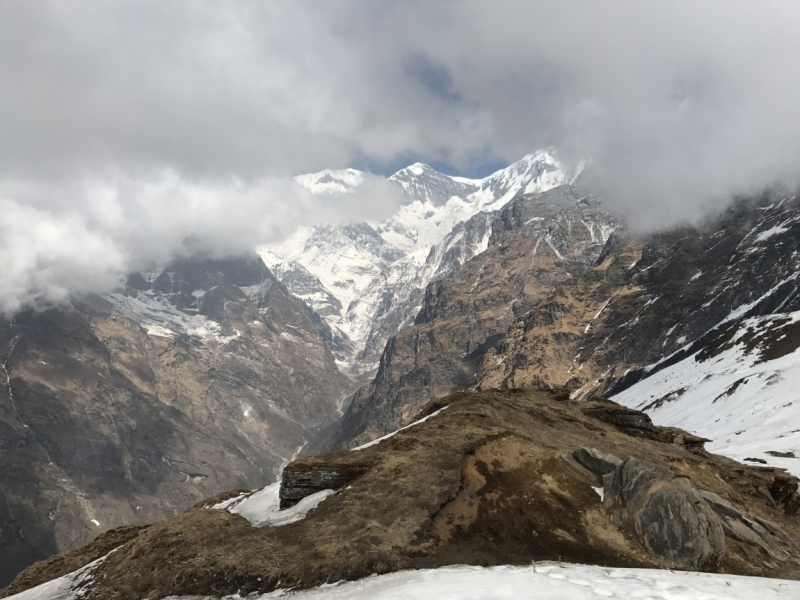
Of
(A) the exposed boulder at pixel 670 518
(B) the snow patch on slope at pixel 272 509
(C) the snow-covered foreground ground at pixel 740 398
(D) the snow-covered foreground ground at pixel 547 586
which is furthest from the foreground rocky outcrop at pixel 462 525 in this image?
(C) the snow-covered foreground ground at pixel 740 398

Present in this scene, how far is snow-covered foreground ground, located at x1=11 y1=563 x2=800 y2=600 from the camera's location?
48.6ft

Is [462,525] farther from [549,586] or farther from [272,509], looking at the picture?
[272,509]

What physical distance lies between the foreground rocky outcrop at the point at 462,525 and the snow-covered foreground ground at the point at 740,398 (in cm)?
3117

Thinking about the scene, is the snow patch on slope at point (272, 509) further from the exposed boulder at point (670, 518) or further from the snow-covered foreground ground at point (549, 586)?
the exposed boulder at point (670, 518)

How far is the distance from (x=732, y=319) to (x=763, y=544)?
185644mm

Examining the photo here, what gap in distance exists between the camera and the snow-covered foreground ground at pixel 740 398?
6112 cm

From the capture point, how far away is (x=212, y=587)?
729 inches

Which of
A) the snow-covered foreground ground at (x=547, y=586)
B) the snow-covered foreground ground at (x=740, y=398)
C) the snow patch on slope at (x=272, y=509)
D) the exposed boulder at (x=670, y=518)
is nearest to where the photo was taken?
the snow-covered foreground ground at (x=547, y=586)

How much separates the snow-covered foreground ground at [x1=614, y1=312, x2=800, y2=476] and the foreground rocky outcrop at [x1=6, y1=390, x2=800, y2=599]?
3117 cm

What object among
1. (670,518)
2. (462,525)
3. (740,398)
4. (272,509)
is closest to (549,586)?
(462,525)

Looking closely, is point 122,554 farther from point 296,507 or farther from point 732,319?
point 732,319

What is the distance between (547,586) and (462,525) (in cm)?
616

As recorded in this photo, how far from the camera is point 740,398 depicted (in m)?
84.6

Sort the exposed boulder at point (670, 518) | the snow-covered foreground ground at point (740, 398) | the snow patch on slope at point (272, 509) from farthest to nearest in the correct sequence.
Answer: the snow-covered foreground ground at point (740, 398) < the snow patch on slope at point (272, 509) < the exposed boulder at point (670, 518)
